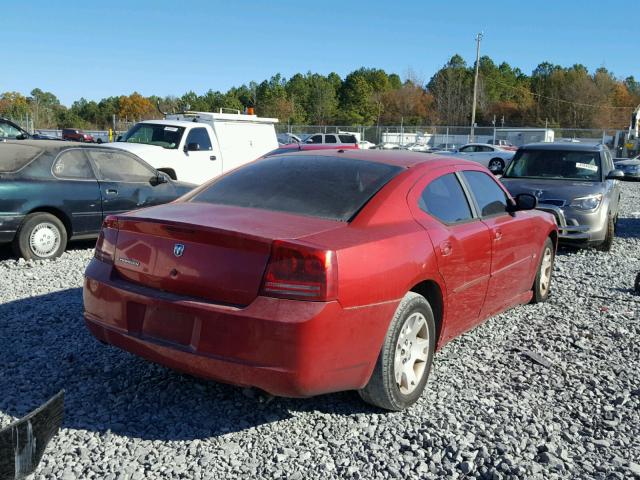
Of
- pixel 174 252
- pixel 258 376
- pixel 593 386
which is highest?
pixel 174 252

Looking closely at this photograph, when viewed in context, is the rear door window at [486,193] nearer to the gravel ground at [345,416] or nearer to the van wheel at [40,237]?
the gravel ground at [345,416]

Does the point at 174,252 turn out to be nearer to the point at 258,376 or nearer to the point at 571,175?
the point at 258,376

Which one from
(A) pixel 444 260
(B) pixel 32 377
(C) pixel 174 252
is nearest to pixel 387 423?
(A) pixel 444 260

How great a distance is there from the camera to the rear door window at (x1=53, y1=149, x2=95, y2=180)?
25.2 ft

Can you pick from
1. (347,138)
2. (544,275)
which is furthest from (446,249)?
(347,138)

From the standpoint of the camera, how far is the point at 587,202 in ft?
29.1

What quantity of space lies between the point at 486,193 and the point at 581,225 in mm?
4583

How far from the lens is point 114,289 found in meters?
3.43

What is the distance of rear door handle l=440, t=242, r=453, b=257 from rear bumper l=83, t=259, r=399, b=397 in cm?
64

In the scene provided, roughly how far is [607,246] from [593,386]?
5.92 metres

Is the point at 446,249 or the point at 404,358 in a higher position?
the point at 446,249

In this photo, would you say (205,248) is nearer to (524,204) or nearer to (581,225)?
(524,204)

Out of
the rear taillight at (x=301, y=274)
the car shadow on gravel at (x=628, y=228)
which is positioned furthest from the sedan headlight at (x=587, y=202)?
the rear taillight at (x=301, y=274)

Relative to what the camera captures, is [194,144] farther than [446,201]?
Yes
